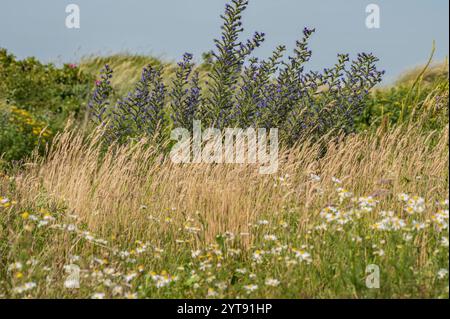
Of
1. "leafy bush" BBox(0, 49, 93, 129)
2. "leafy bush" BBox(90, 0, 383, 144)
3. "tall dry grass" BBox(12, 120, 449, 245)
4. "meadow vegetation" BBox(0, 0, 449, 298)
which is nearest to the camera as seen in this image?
"meadow vegetation" BBox(0, 0, 449, 298)

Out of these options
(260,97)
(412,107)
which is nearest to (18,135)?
(260,97)

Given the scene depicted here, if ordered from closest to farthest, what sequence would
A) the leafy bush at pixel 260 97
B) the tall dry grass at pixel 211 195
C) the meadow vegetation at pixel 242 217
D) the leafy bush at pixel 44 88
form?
the meadow vegetation at pixel 242 217 → the tall dry grass at pixel 211 195 → the leafy bush at pixel 260 97 → the leafy bush at pixel 44 88

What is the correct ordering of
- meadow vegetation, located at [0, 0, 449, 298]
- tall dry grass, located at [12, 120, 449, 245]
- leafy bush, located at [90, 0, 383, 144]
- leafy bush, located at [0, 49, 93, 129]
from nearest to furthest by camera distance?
meadow vegetation, located at [0, 0, 449, 298], tall dry grass, located at [12, 120, 449, 245], leafy bush, located at [90, 0, 383, 144], leafy bush, located at [0, 49, 93, 129]

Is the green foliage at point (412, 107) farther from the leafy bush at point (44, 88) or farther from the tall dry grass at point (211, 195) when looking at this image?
the leafy bush at point (44, 88)

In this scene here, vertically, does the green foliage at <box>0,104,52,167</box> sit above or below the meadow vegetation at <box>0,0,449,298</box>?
above

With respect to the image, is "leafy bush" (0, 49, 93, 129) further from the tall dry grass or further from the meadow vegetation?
the tall dry grass

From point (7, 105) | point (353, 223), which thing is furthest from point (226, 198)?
point (7, 105)

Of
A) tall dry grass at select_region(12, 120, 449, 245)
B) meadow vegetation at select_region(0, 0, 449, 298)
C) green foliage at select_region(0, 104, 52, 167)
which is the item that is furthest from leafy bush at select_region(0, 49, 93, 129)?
tall dry grass at select_region(12, 120, 449, 245)

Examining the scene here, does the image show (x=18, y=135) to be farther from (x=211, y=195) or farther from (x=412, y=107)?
(x=412, y=107)

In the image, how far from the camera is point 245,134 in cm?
779

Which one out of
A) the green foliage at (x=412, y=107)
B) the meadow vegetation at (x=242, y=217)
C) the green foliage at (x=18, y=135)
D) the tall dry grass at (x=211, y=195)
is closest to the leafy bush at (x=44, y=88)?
the green foliage at (x=18, y=135)

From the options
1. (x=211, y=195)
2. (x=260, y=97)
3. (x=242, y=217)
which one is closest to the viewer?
(x=242, y=217)

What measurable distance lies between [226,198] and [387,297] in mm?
1969

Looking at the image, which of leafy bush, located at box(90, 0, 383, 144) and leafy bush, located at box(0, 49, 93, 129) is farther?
leafy bush, located at box(0, 49, 93, 129)
